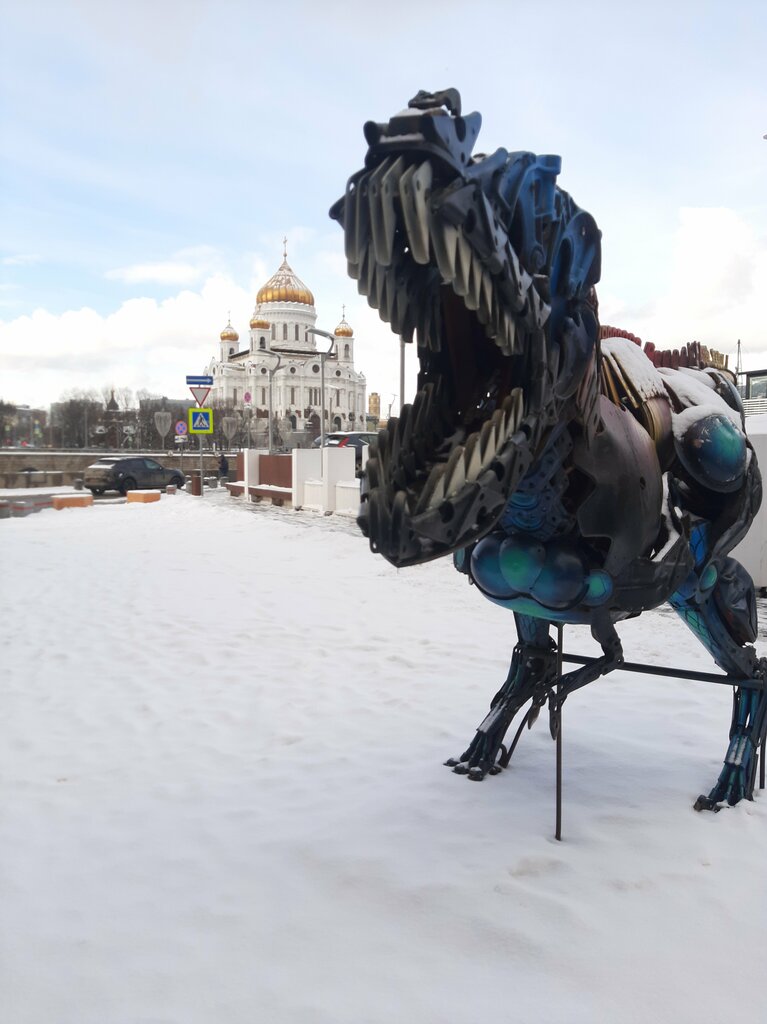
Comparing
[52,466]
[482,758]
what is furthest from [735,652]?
[52,466]

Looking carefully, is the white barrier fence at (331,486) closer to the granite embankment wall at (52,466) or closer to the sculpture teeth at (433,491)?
the sculpture teeth at (433,491)

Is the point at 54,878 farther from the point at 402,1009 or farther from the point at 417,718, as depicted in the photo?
the point at 417,718

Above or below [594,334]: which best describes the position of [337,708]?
below

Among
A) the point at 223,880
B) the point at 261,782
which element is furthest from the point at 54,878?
the point at 261,782

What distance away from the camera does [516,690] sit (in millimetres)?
3572

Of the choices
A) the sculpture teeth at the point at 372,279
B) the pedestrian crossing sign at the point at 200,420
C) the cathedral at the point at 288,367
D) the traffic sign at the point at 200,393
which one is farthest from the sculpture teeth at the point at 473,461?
the cathedral at the point at 288,367

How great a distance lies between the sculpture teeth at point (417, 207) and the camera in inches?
66.7

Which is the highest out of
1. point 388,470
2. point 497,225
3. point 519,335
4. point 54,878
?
point 497,225

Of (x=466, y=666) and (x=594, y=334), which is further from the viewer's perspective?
(x=466, y=666)

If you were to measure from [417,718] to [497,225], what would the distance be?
10.4 ft

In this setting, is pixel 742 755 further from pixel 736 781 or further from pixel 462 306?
pixel 462 306

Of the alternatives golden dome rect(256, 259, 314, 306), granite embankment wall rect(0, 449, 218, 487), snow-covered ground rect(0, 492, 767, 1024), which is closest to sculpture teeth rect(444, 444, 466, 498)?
snow-covered ground rect(0, 492, 767, 1024)

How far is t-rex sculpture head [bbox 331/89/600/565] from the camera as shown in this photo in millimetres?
1741

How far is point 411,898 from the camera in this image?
262 centimetres
